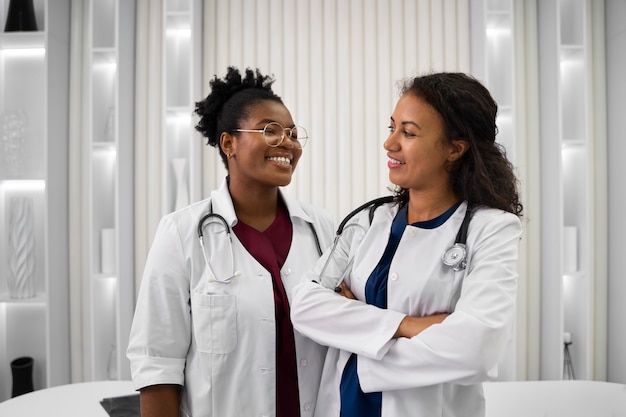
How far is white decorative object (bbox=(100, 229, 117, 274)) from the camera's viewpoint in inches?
108

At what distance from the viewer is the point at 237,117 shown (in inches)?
60.5

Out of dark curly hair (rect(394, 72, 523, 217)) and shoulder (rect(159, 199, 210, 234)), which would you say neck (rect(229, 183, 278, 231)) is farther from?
dark curly hair (rect(394, 72, 523, 217))

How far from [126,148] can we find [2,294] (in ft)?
3.71

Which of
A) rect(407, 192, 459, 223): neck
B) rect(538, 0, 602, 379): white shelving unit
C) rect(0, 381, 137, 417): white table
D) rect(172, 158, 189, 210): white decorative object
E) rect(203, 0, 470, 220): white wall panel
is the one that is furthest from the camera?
rect(203, 0, 470, 220): white wall panel

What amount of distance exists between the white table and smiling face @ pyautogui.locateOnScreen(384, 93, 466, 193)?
5.02 feet

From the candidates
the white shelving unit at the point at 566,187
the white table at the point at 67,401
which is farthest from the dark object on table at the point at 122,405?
the white shelving unit at the point at 566,187

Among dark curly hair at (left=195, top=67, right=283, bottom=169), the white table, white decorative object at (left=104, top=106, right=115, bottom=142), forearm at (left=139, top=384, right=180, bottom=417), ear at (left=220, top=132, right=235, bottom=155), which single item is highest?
white decorative object at (left=104, top=106, right=115, bottom=142)

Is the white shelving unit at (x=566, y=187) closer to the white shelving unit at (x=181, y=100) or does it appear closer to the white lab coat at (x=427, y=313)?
the white lab coat at (x=427, y=313)

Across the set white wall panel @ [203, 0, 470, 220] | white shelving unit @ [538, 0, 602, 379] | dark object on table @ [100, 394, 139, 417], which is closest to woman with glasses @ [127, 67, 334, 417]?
dark object on table @ [100, 394, 139, 417]

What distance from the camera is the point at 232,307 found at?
136 centimetres

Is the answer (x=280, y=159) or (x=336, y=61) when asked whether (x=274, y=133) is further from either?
(x=336, y=61)

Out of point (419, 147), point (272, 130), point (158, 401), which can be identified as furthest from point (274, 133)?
point (158, 401)

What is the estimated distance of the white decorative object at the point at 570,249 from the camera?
2.68 metres

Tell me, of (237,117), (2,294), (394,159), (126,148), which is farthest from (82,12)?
(394,159)
